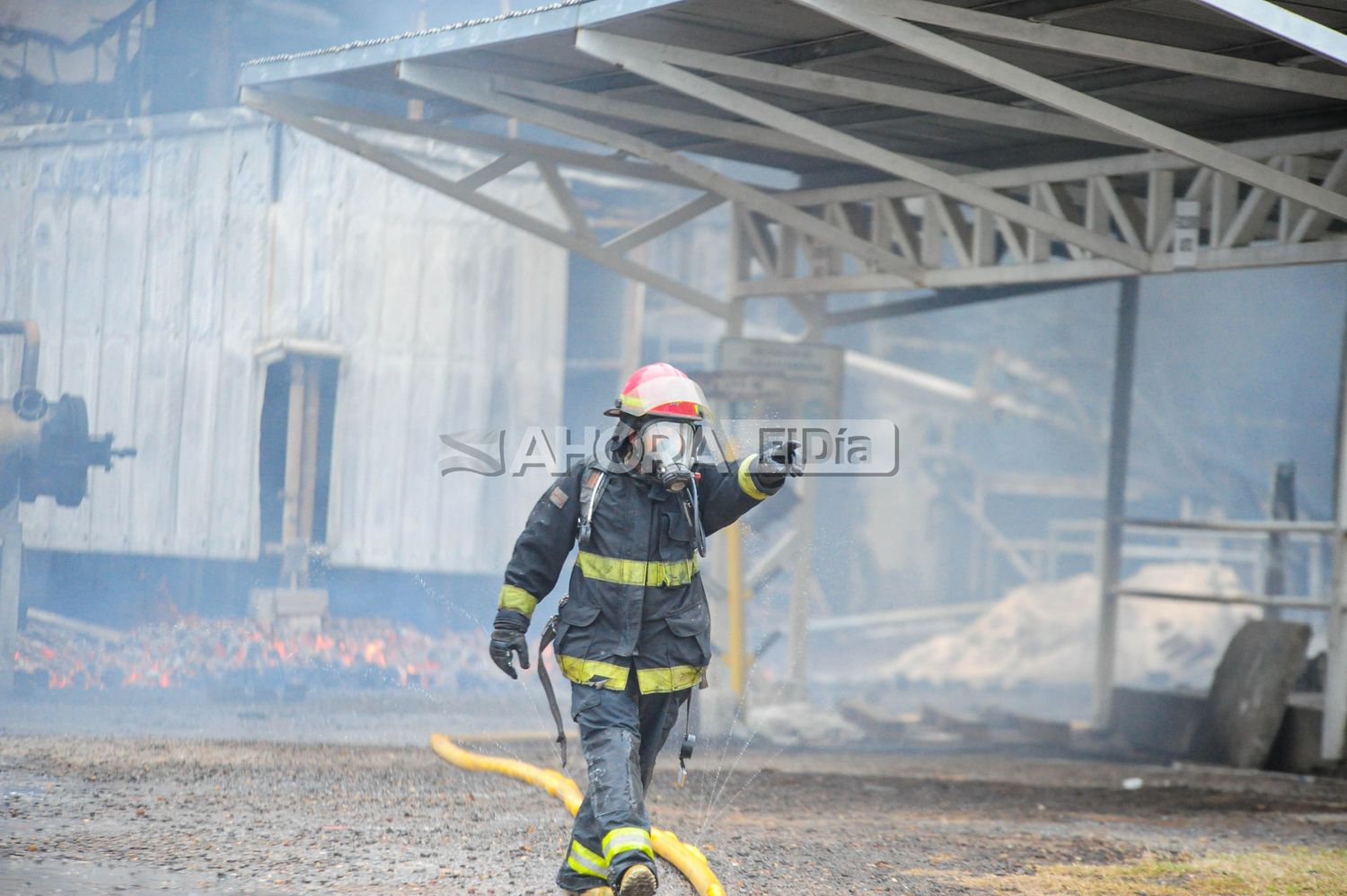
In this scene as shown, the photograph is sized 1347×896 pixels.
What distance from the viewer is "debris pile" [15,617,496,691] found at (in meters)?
9.15

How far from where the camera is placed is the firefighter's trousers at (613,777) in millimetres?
4234

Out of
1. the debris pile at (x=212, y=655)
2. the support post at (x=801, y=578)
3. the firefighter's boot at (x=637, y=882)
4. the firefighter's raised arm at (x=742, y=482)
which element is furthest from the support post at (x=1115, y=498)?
the firefighter's boot at (x=637, y=882)

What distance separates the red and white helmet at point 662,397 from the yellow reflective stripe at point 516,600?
0.67 m

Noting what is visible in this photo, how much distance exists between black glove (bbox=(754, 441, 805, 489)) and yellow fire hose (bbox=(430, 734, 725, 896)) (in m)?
1.33

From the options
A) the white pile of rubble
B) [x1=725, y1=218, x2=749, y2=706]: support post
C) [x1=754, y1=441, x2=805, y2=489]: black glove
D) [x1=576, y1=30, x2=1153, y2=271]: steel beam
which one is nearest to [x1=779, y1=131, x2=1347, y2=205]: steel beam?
[x1=576, y1=30, x2=1153, y2=271]: steel beam

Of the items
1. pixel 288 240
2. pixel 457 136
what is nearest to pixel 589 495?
pixel 457 136

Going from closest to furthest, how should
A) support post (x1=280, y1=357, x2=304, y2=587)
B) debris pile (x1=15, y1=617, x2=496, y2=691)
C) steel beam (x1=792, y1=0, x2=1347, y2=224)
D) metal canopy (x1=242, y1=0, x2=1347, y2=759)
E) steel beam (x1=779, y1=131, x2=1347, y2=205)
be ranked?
steel beam (x1=792, y1=0, x2=1347, y2=224), metal canopy (x1=242, y1=0, x2=1347, y2=759), steel beam (x1=779, y1=131, x2=1347, y2=205), debris pile (x1=15, y1=617, x2=496, y2=691), support post (x1=280, y1=357, x2=304, y2=587)

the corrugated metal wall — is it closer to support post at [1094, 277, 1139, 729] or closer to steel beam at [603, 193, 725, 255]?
steel beam at [603, 193, 725, 255]

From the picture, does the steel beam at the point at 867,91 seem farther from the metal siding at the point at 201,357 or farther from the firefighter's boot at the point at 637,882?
the metal siding at the point at 201,357

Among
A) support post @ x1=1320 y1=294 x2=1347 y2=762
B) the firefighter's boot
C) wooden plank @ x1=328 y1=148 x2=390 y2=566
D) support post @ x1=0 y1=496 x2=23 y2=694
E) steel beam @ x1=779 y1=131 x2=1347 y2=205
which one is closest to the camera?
the firefighter's boot

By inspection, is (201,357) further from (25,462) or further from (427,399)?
(427,399)

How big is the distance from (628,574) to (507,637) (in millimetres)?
459

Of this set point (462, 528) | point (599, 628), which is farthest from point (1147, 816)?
point (462, 528)

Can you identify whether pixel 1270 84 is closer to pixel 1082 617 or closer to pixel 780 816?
pixel 780 816
